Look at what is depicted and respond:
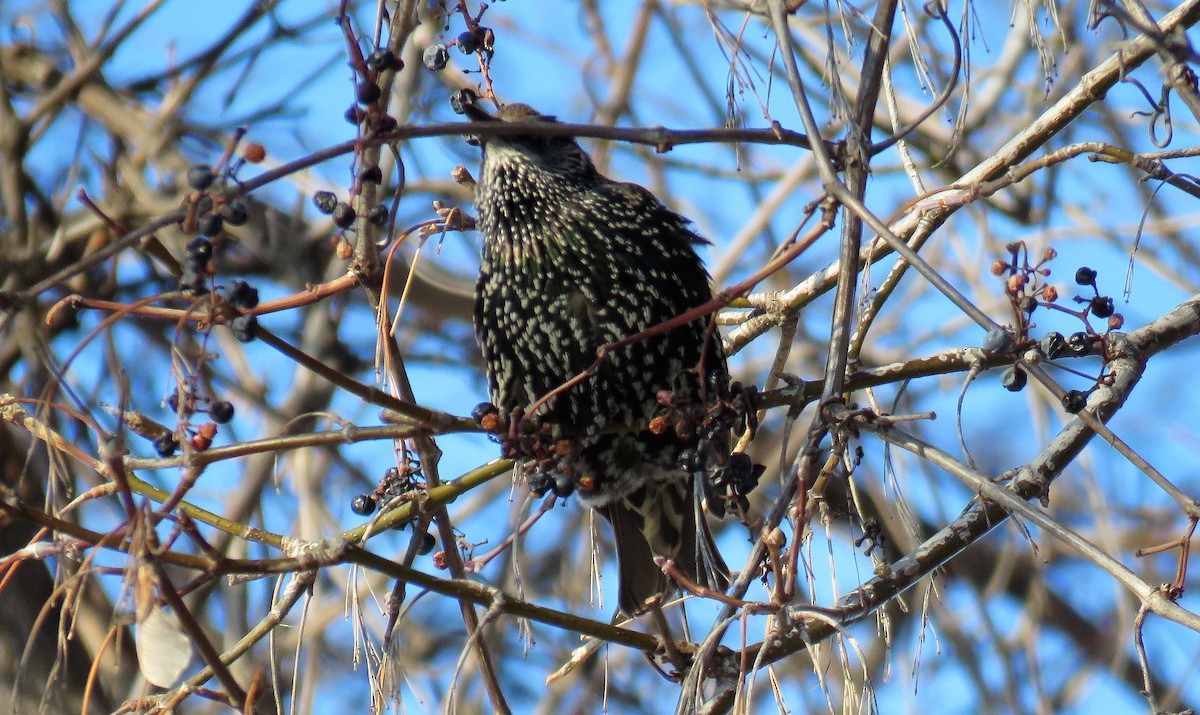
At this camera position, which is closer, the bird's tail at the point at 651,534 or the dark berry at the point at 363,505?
the dark berry at the point at 363,505

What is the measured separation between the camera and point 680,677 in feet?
8.76

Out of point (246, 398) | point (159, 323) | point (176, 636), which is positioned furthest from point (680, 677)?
point (159, 323)

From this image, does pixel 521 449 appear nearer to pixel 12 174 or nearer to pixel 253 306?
pixel 253 306

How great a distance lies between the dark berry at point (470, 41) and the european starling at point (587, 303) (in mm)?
884

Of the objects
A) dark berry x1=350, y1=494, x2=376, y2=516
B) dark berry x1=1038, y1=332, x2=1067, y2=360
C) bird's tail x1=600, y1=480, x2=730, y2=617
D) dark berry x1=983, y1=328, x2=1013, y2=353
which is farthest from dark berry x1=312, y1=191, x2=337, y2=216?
bird's tail x1=600, y1=480, x2=730, y2=617

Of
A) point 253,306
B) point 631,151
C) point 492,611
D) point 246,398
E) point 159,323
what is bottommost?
point 492,611

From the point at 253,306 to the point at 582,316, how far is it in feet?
5.23

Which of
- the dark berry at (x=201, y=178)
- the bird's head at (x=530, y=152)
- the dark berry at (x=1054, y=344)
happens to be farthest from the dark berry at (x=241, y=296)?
the bird's head at (x=530, y=152)

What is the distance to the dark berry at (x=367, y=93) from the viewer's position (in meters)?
2.05

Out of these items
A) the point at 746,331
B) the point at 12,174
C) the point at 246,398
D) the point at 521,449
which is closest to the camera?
the point at 521,449

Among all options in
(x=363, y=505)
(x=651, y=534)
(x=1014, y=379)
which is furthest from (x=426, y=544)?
(x=651, y=534)

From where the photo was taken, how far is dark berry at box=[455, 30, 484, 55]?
2.62 meters

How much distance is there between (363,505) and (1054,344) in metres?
1.41

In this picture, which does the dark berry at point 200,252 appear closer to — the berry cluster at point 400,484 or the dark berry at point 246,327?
the dark berry at point 246,327
